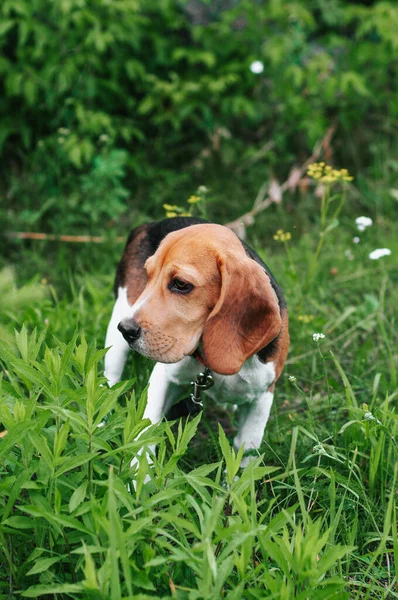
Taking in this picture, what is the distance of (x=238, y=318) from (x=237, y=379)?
407mm

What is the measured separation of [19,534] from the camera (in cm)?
248

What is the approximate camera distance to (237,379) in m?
3.10

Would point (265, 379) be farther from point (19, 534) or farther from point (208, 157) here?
point (208, 157)

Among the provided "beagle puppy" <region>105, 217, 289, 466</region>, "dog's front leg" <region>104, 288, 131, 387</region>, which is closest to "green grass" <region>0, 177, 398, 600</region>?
"dog's front leg" <region>104, 288, 131, 387</region>

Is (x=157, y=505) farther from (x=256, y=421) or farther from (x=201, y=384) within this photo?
(x=256, y=421)

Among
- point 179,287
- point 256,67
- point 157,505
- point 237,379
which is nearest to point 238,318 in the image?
point 179,287

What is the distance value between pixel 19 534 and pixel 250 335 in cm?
111

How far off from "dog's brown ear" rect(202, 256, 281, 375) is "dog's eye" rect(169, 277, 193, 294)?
0.12 metres

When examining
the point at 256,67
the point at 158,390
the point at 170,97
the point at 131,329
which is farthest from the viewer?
the point at 170,97

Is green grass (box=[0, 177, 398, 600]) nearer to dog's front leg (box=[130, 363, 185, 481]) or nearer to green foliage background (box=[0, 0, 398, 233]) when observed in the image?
dog's front leg (box=[130, 363, 185, 481])

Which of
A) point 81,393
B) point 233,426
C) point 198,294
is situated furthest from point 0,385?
point 233,426

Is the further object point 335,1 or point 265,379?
point 335,1

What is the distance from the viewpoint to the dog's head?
2732mm

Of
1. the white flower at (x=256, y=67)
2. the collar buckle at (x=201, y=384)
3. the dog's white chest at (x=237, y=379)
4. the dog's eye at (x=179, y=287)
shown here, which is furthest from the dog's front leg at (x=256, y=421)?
the white flower at (x=256, y=67)
